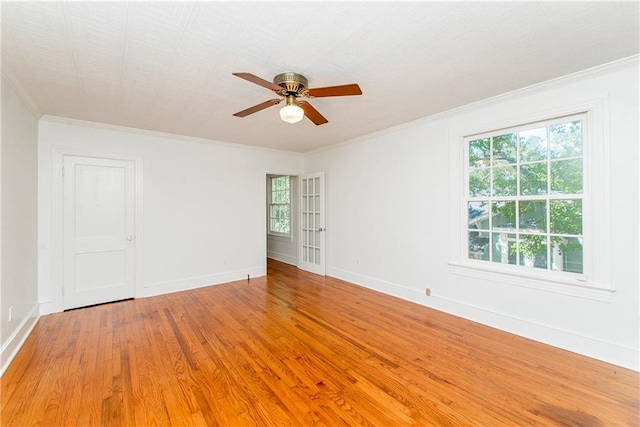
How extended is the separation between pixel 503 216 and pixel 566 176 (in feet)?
2.26

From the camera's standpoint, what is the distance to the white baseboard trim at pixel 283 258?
6.64 meters

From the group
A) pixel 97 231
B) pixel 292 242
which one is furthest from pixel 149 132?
pixel 292 242

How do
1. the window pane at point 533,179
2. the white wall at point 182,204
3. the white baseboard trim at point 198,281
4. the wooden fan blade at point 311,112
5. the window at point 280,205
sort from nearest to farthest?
the wooden fan blade at point 311,112 → the window pane at point 533,179 → the white wall at point 182,204 → the white baseboard trim at point 198,281 → the window at point 280,205

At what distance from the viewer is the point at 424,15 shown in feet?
5.87

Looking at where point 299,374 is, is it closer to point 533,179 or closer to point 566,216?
point 566,216

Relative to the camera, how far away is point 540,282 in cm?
285

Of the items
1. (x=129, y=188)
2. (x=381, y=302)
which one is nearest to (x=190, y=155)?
(x=129, y=188)

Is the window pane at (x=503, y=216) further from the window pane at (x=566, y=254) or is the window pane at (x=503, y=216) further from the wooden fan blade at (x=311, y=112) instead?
the wooden fan blade at (x=311, y=112)

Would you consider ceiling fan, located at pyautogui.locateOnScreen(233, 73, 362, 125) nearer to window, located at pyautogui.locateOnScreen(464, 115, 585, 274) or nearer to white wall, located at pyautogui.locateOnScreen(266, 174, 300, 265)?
window, located at pyautogui.locateOnScreen(464, 115, 585, 274)

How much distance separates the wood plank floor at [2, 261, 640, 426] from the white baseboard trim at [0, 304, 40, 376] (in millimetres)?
61

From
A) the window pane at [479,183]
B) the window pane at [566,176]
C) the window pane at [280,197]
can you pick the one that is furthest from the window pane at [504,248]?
the window pane at [280,197]

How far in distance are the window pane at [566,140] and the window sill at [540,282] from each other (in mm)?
1233

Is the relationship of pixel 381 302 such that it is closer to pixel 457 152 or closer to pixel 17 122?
pixel 457 152

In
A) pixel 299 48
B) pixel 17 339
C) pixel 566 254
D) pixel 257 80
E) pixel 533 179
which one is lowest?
pixel 17 339
